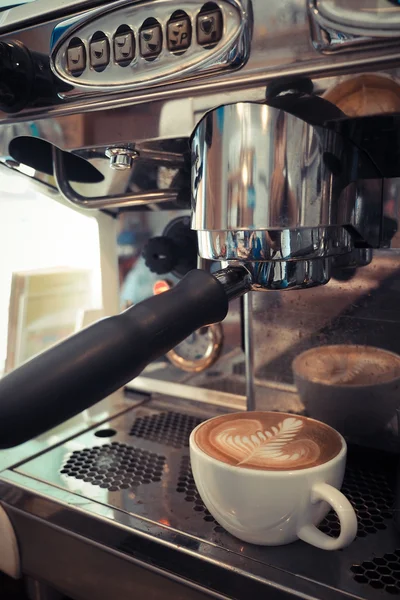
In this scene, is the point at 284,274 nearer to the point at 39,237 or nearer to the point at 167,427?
the point at 167,427

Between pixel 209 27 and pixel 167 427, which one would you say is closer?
pixel 209 27

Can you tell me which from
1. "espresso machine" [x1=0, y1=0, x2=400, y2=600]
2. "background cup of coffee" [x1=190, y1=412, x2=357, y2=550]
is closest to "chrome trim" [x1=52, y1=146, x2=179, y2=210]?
"espresso machine" [x1=0, y1=0, x2=400, y2=600]

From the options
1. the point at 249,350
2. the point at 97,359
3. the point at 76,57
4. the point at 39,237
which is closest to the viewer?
the point at 97,359

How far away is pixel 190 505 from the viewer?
355mm

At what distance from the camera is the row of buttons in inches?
10.9

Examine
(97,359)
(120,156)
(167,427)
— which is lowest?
(167,427)

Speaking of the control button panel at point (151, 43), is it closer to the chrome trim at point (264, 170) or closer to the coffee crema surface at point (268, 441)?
the chrome trim at point (264, 170)

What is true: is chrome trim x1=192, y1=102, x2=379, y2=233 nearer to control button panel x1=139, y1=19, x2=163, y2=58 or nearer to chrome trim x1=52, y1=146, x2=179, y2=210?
control button panel x1=139, y1=19, x2=163, y2=58

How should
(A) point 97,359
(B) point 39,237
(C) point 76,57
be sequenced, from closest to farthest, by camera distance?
(A) point 97,359, (C) point 76,57, (B) point 39,237

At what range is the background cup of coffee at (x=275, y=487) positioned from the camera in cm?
29

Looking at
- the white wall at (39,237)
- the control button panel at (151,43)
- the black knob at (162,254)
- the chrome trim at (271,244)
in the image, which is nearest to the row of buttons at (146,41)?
the control button panel at (151,43)

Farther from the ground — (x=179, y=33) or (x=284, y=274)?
(x=179, y=33)

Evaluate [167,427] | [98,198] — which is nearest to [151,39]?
[98,198]

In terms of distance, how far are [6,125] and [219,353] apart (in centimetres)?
30
